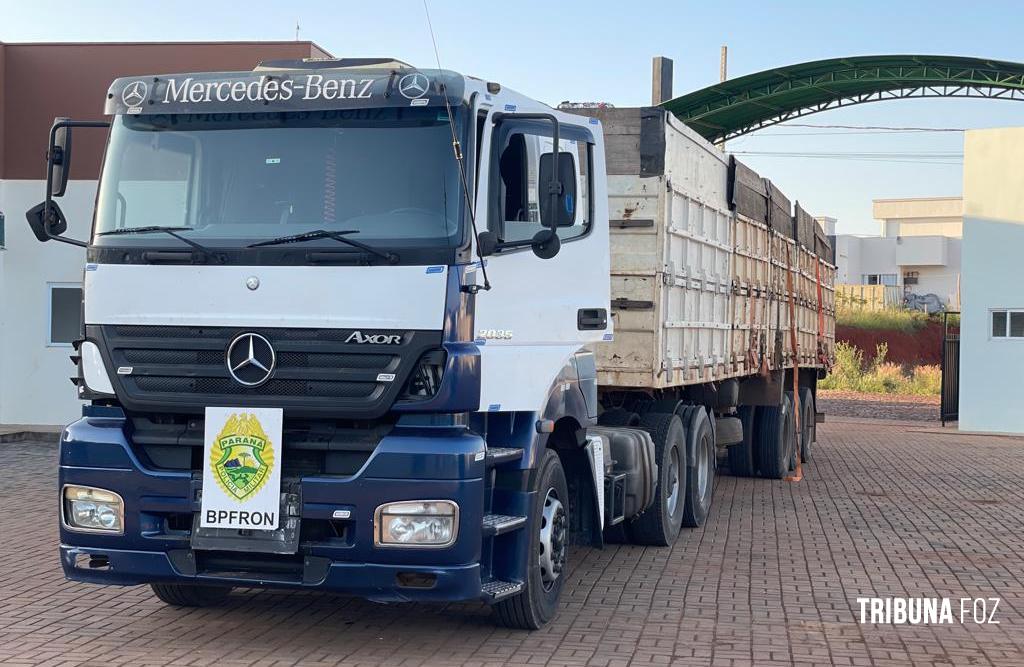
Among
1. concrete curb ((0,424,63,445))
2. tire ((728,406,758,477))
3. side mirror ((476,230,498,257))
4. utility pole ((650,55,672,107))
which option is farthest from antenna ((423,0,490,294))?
utility pole ((650,55,672,107))

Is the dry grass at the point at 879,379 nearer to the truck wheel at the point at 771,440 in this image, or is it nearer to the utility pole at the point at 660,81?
the utility pole at the point at 660,81

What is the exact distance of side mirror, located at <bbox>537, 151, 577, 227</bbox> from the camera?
6.41 m

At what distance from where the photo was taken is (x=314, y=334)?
20.6ft

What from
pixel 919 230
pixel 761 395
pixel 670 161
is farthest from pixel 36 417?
pixel 919 230

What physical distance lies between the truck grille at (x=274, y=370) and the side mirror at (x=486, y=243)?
494mm

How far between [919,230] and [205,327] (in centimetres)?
8484

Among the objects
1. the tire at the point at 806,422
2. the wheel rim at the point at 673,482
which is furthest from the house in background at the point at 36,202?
the wheel rim at the point at 673,482

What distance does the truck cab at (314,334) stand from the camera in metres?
6.20

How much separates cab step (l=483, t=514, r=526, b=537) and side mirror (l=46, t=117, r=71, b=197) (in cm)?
279

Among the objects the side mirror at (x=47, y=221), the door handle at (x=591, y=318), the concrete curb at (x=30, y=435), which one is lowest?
the concrete curb at (x=30, y=435)

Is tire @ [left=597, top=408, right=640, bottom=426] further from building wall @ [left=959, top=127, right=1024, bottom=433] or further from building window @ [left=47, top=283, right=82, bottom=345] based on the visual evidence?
building wall @ [left=959, top=127, right=1024, bottom=433]

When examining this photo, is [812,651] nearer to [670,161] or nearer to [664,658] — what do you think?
[664,658]

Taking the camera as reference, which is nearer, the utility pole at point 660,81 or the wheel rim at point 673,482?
the wheel rim at point 673,482

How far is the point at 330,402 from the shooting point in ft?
20.4
